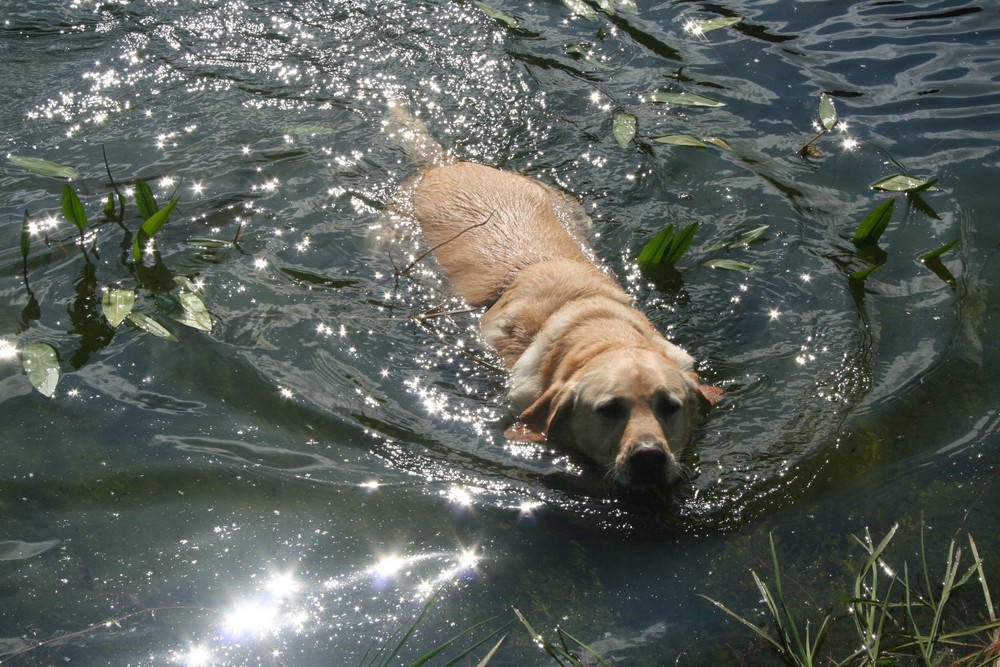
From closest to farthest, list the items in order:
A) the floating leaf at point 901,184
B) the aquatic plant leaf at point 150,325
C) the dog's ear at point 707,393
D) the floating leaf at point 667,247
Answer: the dog's ear at point 707,393 < the aquatic plant leaf at point 150,325 < the floating leaf at point 667,247 < the floating leaf at point 901,184

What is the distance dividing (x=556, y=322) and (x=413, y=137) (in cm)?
246

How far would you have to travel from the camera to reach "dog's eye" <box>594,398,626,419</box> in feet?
12.7

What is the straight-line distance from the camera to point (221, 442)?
388 centimetres

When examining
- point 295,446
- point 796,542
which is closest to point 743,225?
point 796,542

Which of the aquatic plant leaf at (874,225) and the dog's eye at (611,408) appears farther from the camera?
the aquatic plant leaf at (874,225)

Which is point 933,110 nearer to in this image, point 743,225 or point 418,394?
point 743,225

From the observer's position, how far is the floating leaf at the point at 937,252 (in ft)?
16.2

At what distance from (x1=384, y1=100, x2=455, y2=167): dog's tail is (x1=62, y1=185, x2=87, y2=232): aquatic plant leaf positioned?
240cm

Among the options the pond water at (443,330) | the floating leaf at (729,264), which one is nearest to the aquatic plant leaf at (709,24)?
the pond water at (443,330)

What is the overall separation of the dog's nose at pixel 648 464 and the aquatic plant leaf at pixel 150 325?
2.29 metres

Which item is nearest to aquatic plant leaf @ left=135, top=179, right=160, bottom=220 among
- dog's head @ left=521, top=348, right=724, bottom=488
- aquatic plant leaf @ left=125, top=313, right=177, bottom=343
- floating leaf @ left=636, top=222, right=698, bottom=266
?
aquatic plant leaf @ left=125, top=313, right=177, bottom=343

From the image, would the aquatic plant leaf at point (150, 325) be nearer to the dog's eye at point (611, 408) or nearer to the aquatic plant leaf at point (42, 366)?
the aquatic plant leaf at point (42, 366)

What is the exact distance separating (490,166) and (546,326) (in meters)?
2.05

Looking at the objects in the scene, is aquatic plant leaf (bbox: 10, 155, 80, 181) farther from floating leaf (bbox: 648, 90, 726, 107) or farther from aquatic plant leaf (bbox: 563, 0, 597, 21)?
aquatic plant leaf (bbox: 563, 0, 597, 21)
